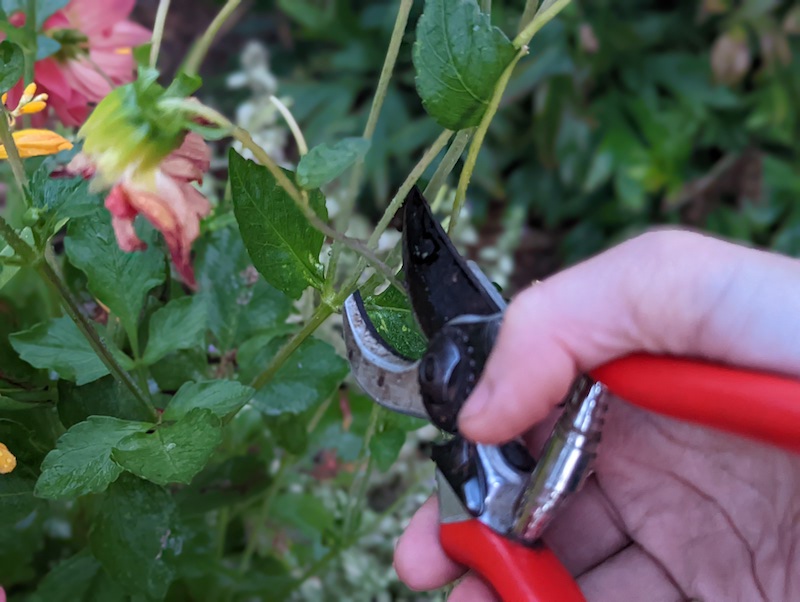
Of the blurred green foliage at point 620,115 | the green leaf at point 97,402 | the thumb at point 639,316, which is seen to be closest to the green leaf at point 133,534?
the green leaf at point 97,402

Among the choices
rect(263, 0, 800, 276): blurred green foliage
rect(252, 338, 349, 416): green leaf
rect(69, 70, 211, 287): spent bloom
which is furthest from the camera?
rect(263, 0, 800, 276): blurred green foliage

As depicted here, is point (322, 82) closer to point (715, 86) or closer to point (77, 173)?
point (715, 86)

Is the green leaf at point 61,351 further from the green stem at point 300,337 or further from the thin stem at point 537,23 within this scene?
the thin stem at point 537,23

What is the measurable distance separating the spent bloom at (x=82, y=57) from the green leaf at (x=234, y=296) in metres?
0.10

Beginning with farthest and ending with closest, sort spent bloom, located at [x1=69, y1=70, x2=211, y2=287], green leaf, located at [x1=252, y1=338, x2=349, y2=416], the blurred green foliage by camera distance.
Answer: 1. the blurred green foliage
2. green leaf, located at [x1=252, y1=338, x2=349, y2=416]
3. spent bloom, located at [x1=69, y1=70, x2=211, y2=287]

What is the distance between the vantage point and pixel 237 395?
29cm

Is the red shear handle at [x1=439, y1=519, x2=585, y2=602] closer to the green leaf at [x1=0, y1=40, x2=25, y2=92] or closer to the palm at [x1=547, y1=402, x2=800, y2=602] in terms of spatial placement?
the palm at [x1=547, y1=402, x2=800, y2=602]

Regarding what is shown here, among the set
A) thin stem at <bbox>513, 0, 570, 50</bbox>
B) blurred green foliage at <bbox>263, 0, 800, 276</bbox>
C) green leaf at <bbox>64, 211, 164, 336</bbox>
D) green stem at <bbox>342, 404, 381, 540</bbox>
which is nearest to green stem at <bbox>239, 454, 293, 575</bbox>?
green stem at <bbox>342, 404, 381, 540</bbox>

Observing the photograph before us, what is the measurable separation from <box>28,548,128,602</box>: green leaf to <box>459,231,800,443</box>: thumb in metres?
0.19

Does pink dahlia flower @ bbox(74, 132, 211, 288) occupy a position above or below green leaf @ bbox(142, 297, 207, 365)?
above

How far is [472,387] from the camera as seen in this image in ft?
1.01

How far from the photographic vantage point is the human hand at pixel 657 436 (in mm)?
293

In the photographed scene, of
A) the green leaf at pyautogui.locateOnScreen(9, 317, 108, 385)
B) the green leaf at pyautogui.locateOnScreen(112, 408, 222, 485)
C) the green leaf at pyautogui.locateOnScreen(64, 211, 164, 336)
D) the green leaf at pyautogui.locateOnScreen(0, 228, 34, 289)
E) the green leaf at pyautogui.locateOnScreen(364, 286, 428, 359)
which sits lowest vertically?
the green leaf at pyautogui.locateOnScreen(364, 286, 428, 359)

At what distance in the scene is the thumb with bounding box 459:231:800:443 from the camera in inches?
11.5
